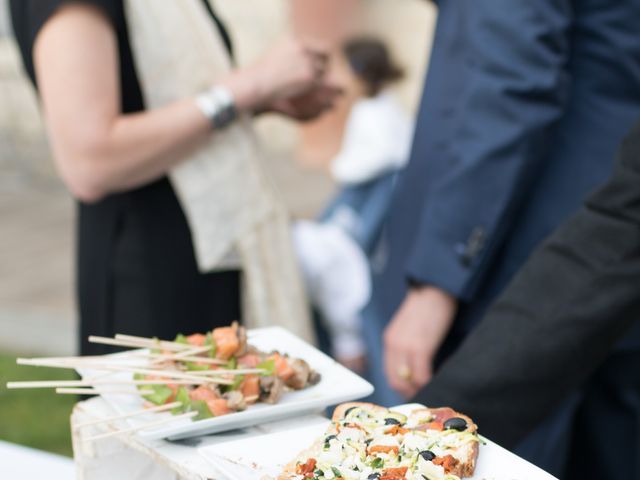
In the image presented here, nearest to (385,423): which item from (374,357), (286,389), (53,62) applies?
(286,389)

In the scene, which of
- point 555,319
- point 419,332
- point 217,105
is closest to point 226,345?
point 555,319

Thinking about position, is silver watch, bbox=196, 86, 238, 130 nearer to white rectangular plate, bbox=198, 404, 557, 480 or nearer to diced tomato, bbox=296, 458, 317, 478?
white rectangular plate, bbox=198, 404, 557, 480

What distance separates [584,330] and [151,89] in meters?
1.09

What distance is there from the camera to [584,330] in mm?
1323

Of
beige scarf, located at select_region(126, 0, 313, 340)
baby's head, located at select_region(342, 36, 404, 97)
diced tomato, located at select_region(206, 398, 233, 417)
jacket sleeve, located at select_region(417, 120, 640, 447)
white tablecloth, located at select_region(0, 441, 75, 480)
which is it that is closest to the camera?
diced tomato, located at select_region(206, 398, 233, 417)

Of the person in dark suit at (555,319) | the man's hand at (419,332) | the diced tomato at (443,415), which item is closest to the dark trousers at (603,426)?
the man's hand at (419,332)

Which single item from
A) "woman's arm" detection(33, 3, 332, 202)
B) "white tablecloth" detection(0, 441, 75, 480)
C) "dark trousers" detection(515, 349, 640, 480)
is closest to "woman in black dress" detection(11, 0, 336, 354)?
"woman's arm" detection(33, 3, 332, 202)

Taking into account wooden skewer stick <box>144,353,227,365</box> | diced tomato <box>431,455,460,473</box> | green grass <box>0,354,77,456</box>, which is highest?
diced tomato <box>431,455,460,473</box>

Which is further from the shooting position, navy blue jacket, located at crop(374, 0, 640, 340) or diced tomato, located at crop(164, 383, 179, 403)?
navy blue jacket, located at crop(374, 0, 640, 340)

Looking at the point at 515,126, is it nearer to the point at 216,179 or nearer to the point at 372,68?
the point at 216,179

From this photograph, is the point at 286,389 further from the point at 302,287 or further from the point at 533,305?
the point at 302,287

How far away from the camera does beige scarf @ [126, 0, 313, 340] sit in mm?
2004

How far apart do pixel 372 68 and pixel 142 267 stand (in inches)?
102

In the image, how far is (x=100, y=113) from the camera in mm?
1924
